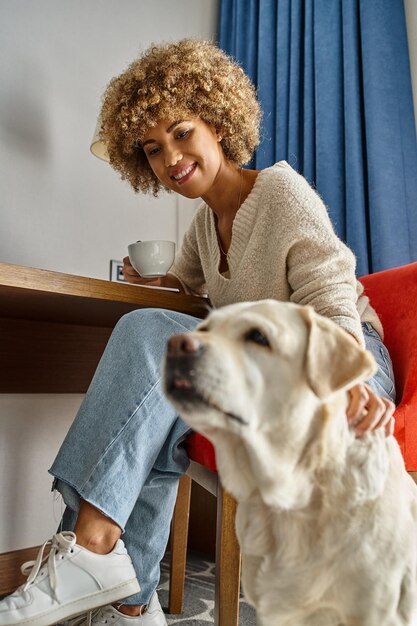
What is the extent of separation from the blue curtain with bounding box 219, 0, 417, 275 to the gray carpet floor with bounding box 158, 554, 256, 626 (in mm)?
1060

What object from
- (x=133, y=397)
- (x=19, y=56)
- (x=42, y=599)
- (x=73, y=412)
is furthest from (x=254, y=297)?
(x=19, y=56)

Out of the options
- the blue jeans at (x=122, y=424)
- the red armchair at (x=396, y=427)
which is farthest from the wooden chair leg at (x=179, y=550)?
the blue jeans at (x=122, y=424)

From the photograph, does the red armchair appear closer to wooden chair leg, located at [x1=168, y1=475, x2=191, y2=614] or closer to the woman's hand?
wooden chair leg, located at [x1=168, y1=475, x2=191, y2=614]

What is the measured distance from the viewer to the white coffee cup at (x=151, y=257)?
4.65 feet

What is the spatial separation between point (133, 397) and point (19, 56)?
1.44 m

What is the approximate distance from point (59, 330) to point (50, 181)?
520mm

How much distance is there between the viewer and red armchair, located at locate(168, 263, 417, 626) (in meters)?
1.07

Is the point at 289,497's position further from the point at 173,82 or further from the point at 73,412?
the point at 73,412

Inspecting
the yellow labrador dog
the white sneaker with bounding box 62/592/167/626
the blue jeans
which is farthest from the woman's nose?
the white sneaker with bounding box 62/592/167/626

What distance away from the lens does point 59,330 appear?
1869mm

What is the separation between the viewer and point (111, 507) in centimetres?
100

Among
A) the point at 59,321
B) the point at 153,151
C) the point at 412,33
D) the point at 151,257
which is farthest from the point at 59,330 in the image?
the point at 412,33

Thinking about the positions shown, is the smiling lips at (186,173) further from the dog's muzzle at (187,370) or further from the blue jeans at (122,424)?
the dog's muzzle at (187,370)

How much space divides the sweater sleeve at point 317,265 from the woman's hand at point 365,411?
25 centimetres
